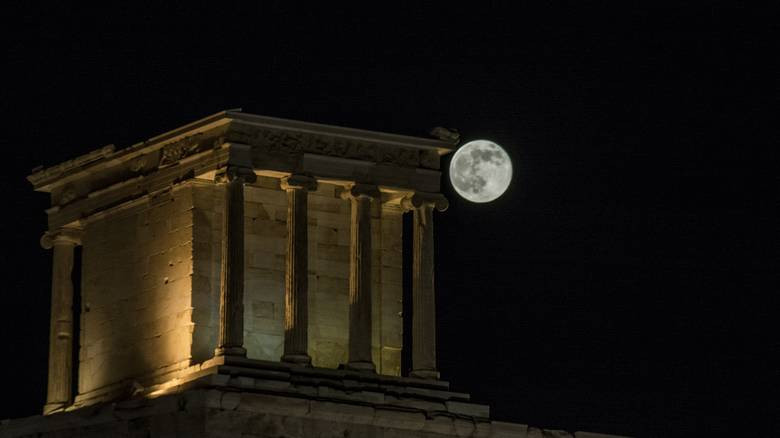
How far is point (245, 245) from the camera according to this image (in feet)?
175

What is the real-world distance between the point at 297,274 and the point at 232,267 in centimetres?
137

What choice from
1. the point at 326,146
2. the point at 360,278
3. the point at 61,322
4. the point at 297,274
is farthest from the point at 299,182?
the point at 61,322

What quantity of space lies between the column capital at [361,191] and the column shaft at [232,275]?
7.84ft

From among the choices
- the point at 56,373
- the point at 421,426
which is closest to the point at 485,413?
the point at 421,426

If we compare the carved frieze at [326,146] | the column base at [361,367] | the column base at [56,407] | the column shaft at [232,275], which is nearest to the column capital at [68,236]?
the column base at [56,407]

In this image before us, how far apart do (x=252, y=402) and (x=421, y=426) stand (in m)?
3.82

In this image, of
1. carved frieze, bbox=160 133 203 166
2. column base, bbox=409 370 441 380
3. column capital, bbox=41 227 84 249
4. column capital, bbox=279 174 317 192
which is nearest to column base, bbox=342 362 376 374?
column base, bbox=409 370 441 380

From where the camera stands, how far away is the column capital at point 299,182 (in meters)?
53.0

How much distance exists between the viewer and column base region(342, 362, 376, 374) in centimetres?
5272

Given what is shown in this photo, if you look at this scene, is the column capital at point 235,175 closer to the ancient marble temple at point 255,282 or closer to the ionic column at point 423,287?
the ancient marble temple at point 255,282

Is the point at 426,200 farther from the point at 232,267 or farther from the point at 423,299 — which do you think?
the point at 232,267

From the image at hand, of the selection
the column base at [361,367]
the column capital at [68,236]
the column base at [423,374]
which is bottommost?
the column base at [423,374]

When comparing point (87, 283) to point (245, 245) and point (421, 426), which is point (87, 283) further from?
point (421, 426)

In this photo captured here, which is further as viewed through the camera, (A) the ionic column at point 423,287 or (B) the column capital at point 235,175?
(A) the ionic column at point 423,287
